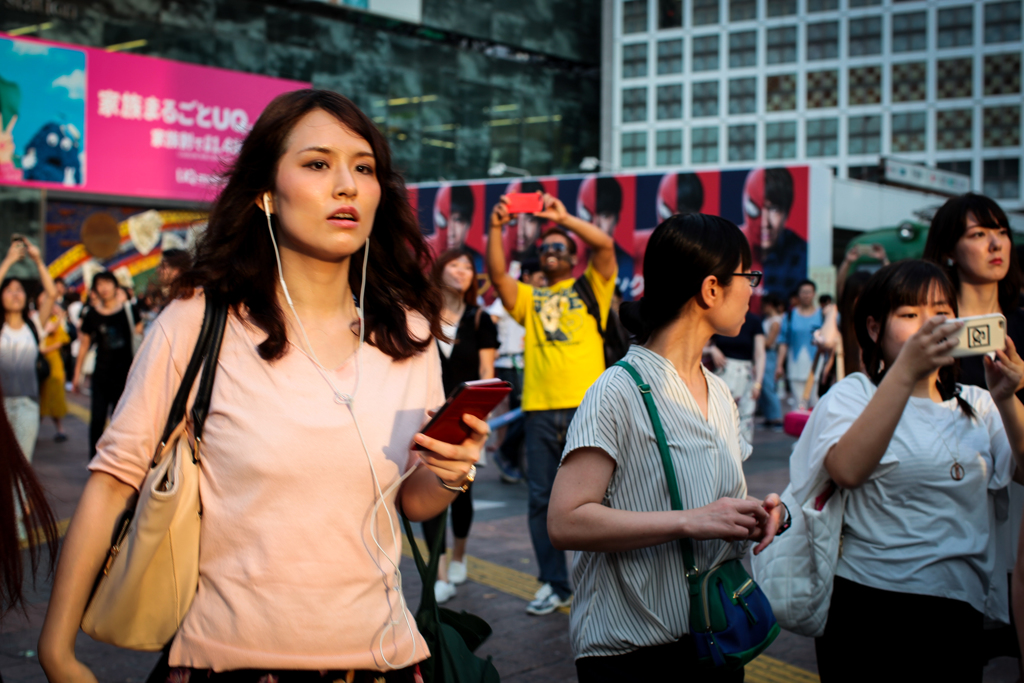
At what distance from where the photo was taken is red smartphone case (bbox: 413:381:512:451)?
1.57m

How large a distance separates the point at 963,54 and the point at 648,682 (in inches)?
2266

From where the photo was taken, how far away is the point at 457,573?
5188 mm

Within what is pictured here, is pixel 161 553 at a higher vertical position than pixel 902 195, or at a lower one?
lower

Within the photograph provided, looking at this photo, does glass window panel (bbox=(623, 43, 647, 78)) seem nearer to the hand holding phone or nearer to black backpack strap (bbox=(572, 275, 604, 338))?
black backpack strap (bbox=(572, 275, 604, 338))

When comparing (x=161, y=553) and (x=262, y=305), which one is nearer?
(x=161, y=553)

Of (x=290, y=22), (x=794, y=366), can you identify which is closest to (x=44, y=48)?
(x=290, y=22)

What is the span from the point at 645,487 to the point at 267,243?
1.03 metres

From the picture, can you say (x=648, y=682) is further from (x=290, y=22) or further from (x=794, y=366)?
(x=290, y=22)

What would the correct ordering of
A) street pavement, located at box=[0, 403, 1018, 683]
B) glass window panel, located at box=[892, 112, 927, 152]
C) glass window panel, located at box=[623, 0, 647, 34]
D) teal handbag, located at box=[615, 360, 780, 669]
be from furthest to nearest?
1. glass window panel, located at box=[892, 112, 927, 152]
2. glass window panel, located at box=[623, 0, 647, 34]
3. street pavement, located at box=[0, 403, 1018, 683]
4. teal handbag, located at box=[615, 360, 780, 669]

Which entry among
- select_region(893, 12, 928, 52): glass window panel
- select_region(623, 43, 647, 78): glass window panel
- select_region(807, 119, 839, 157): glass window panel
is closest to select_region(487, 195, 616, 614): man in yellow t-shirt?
select_region(623, 43, 647, 78): glass window panel

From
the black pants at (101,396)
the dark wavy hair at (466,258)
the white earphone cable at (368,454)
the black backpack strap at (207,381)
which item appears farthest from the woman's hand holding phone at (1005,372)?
the black pants at (101,396)

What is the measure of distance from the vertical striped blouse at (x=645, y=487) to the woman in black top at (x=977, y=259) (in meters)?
1.62

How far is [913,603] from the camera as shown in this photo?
8.21ft

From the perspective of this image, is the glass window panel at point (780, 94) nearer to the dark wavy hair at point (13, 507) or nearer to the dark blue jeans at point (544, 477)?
the dark blue jeans at point (544, 477)
